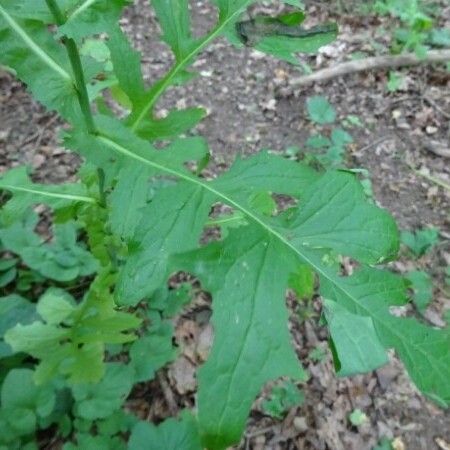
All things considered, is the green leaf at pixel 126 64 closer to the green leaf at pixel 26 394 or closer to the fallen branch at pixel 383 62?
the green leaf at pixel 26 394

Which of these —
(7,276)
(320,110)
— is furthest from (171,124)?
(320,110)

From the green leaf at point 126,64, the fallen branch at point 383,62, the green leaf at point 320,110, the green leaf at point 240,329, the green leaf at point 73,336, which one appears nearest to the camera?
the green leaf at point 240,329

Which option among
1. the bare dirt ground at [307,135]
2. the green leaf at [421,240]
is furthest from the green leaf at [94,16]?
the green leaf at [421,240]

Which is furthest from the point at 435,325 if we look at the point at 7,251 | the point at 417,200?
the point at 7,251

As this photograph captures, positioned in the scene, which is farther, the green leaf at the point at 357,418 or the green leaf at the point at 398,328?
the green leaf at the point at 357,418

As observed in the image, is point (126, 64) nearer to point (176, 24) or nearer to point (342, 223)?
point (176, 24)

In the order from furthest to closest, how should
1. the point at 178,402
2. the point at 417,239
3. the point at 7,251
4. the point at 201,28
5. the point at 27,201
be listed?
the point at 201,28 < the point at 417,239 < the point at 7,251 < the point at 178,402 < the point at 27,201

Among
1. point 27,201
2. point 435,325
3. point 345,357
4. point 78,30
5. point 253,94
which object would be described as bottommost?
point 435,325

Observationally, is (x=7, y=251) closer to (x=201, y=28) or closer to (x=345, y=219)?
(x=345, y=219)
